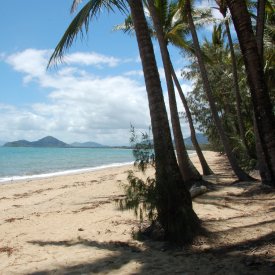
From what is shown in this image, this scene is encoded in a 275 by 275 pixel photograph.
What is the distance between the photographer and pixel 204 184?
1252cm

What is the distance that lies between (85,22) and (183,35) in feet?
36.9

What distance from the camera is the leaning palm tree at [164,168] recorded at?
645cm

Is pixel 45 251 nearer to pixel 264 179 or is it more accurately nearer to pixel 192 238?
pixel 192 238

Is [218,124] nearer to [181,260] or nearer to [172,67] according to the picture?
[172,67]

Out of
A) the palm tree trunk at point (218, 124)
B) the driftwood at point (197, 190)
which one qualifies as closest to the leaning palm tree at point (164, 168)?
the driftwood at point (197, 190)

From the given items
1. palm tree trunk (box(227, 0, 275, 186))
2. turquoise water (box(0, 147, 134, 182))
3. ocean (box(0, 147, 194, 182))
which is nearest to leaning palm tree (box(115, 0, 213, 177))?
ocean (box(0, 147, 194, 182))

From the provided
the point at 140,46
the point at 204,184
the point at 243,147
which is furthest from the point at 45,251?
the point at 243,147

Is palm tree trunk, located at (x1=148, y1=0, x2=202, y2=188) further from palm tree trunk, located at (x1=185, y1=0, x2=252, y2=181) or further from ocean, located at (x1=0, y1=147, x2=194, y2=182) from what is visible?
ocean, located at (x1=0, y1=147, x2=194, y2=182)

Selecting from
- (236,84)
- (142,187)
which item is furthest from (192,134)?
(142,187)

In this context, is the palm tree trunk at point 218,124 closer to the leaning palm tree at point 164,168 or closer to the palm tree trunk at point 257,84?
the leaning palm tree at point 164,168

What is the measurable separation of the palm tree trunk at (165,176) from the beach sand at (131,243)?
10.5 inches

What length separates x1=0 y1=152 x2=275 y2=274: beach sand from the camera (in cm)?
545

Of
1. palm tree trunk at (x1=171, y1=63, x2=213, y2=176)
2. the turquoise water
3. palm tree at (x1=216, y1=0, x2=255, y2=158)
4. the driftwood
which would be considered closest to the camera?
the driftwood

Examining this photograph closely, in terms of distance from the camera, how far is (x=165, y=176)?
6555mm
